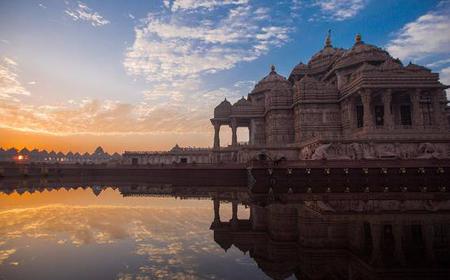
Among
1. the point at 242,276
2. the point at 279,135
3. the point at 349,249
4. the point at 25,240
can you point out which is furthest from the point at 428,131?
the point at 25,240

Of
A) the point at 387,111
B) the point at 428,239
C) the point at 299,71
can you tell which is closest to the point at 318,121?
the point at 387,111

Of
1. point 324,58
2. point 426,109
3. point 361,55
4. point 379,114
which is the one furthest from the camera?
point 324,58

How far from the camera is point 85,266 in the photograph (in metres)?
7.10

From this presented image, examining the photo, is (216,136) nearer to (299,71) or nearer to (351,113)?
(299,71)

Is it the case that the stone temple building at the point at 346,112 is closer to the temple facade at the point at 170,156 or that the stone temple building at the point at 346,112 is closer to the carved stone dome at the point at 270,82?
the carved stone dome at the point at 270,82

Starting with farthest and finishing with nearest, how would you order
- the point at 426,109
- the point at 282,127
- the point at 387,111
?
the point at 282,127
the point at 426,109
the point at 387,111

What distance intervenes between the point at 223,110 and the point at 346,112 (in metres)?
21.7

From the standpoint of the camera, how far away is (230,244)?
9297 millimetres

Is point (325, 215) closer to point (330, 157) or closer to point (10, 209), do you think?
point (10, 209)

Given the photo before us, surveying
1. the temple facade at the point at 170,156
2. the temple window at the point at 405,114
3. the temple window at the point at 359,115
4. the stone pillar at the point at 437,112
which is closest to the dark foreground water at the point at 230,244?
the stone pillar at the point at 437,112

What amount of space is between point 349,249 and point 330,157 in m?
27.3

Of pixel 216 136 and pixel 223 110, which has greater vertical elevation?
pixel 223 110

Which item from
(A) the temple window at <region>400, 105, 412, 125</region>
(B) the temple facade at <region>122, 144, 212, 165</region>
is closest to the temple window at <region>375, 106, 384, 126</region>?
(A) the temple window at <region>400, 105, 412, 125</region>

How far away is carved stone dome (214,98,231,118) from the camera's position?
55.9 metres
